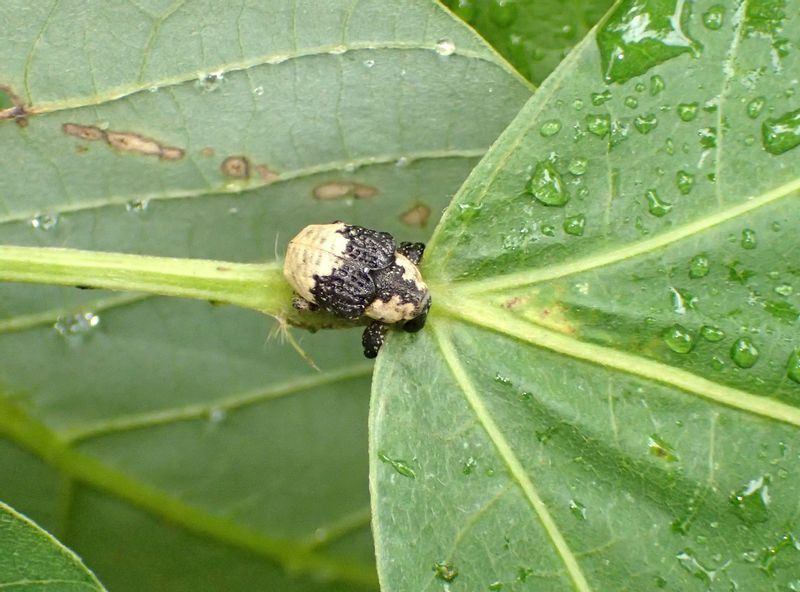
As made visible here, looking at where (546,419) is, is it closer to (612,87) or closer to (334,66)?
(612,87)

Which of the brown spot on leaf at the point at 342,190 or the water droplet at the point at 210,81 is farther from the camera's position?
the brown spot on leaf at the point at 342,190

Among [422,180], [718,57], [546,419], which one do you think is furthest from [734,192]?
[422,180]

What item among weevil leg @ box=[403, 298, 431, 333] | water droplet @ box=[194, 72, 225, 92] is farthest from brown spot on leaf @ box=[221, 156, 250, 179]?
weevil leg @ box=[403, 298, 431, 333]

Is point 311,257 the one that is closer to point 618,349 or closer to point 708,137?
point 618,349

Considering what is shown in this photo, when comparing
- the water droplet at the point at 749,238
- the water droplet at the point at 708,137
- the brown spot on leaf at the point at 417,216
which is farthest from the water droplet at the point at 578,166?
the brown spot on leaf at the point at 417,216

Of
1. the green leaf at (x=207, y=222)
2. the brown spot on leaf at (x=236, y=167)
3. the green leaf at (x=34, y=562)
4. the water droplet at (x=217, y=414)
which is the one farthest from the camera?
the water droplet at (x=217, y=414)

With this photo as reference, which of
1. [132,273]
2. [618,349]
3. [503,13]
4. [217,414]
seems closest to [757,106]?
[618,349]

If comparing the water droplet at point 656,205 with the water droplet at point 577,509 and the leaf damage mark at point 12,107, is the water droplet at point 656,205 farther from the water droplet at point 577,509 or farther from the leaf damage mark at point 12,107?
the leaf damage mark at point 12,107
